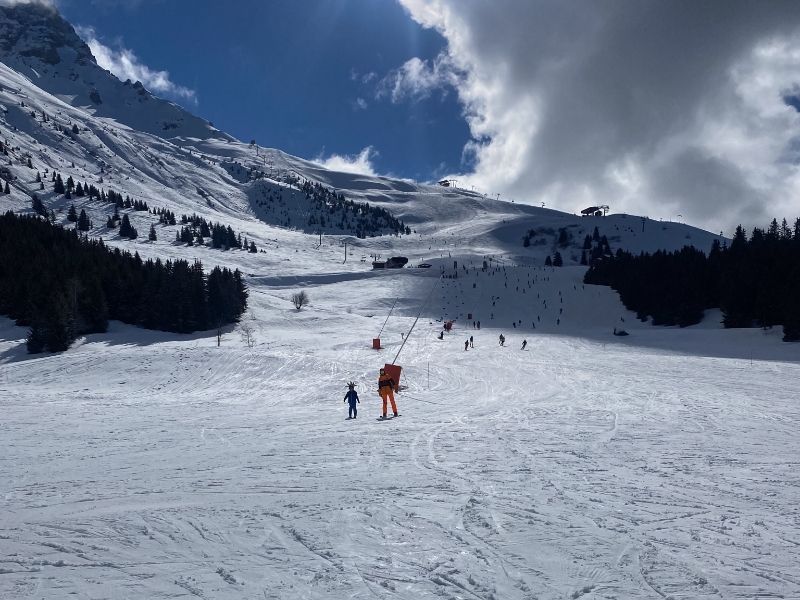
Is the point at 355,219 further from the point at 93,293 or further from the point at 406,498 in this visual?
the point at 406,498

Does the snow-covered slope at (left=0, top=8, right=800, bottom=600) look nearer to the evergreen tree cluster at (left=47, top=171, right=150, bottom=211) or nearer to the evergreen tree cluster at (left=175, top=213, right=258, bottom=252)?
the evergreen tree cluster at (left=175, top=213, right=258, bottom=252)

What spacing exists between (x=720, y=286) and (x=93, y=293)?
183ft

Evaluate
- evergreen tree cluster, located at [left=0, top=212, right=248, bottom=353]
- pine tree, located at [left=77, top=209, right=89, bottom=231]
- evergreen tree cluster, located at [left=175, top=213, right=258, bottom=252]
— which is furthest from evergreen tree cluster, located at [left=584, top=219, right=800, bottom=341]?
pine tree, located at [left=77, top=209, right=89, bottom=231]

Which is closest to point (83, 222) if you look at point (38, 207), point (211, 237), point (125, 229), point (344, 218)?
point (125, 229)

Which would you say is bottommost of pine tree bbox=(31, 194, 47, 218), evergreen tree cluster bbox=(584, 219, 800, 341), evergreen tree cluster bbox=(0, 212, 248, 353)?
evergreen tree cluster bbox=(0, 212, 248, 353)

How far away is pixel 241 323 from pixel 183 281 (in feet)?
22.3

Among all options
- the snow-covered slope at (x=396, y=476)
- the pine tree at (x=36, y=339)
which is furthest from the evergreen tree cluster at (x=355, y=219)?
the snow-covered slope at (x=396, y=476)

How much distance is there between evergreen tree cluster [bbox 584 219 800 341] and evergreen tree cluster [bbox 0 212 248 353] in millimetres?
44524

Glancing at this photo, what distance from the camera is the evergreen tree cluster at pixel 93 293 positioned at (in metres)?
26.7

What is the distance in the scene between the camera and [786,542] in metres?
5.56

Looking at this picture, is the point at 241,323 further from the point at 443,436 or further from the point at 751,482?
the point at 751,482

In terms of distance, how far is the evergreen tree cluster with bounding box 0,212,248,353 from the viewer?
26.7 metres

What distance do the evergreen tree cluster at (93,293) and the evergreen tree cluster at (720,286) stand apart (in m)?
44.5

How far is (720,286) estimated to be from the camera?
44219 mm
